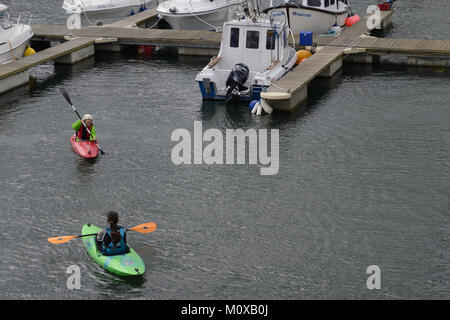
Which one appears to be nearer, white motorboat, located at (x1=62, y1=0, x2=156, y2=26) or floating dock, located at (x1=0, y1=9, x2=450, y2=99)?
floating dock, located at (x1=0, y1=9, x2=450, y2=99)

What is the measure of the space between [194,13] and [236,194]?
21.5 metres

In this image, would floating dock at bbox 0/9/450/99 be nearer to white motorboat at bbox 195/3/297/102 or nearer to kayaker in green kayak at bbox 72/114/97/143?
white motorboat at bbox 195/3/297/102

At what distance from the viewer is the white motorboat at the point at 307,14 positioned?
39.0 metres

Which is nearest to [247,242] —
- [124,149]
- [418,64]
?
[124,149]

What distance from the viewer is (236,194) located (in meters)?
22.2

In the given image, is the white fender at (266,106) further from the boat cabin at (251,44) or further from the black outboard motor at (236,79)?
the boat cabin at (251,44)

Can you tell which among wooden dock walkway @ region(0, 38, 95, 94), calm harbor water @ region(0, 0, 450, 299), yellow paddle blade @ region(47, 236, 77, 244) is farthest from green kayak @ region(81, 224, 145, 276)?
wooden dock walkway @ region(0, 38, 95, 94)

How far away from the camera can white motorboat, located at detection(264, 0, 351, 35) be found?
128ft

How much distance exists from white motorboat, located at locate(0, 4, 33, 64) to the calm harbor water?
2.51 metres

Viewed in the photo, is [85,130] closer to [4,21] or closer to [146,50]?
[4,21]

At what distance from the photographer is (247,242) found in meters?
19.3

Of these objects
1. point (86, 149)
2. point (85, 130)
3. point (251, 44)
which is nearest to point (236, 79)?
point (251, 44)
